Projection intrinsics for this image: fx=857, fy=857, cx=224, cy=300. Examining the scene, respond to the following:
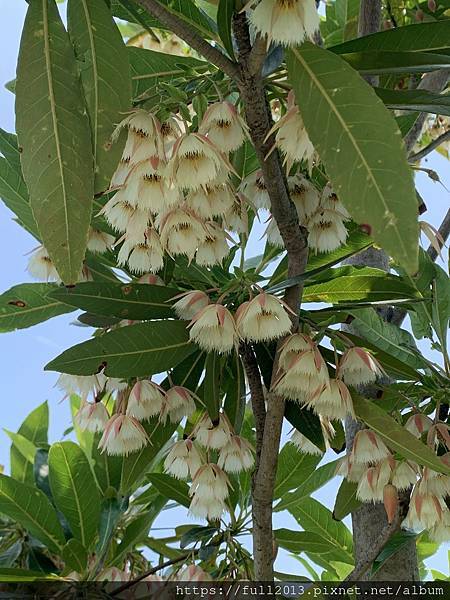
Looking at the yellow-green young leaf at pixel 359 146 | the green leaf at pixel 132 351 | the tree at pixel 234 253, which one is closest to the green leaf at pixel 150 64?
the tree at pixel 234 253

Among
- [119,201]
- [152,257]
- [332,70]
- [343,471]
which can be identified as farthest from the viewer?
[343,471]

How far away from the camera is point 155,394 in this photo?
5.52ft

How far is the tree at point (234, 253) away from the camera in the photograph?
3.94 feet

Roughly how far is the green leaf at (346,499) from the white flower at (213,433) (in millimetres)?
358

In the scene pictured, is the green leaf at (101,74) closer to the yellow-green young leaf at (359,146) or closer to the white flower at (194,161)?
the white flower at (194,161)

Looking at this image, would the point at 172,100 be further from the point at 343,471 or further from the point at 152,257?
the point at 343,471

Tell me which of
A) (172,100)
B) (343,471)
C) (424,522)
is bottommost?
Answer: (424,522)

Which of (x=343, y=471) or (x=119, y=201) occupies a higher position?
(x=119, y=201)

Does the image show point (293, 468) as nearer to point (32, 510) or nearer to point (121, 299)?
point (32, 510)

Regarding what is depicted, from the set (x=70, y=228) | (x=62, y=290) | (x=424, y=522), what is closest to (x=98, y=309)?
(x=62, y=290)

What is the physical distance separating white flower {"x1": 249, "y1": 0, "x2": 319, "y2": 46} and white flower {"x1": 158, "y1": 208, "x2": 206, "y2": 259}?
18.2 inches

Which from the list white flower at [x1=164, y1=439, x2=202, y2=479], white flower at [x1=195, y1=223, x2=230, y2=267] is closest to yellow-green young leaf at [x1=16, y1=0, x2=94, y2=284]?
white flower at [x1=195, y1=223, x2=230, y2=267]

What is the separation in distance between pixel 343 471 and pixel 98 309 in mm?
621

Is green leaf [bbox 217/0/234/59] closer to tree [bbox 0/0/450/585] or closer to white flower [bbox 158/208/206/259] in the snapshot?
tree [bbox 0/0/450/585]
